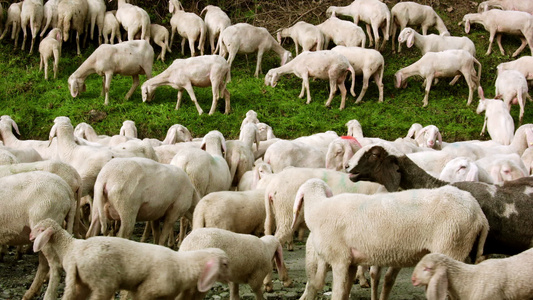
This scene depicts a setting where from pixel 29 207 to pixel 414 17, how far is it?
54.0 feet

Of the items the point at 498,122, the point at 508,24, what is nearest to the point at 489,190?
the point at 498,122

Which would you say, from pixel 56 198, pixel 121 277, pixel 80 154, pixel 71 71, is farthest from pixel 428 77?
pixel 121 277

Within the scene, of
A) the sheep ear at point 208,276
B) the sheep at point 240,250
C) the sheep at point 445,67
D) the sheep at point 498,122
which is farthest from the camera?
the sheep at point 445,67

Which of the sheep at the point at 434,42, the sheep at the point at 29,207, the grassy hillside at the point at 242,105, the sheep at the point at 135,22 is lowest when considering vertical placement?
the grassy hillside at the point at 242,105

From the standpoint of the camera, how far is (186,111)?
680 inches

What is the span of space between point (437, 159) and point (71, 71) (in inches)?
477

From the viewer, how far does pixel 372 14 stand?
20.7 metres

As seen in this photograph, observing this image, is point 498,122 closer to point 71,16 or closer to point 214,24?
point 214,24

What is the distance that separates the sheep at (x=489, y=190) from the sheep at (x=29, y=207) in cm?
323

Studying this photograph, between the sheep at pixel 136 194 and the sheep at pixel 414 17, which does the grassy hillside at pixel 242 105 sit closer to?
the sheep at pixel 414 17

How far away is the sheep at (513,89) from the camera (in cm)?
1678

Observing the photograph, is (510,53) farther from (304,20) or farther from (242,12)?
(242,12)

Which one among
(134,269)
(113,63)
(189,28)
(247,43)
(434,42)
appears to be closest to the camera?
(134,269)

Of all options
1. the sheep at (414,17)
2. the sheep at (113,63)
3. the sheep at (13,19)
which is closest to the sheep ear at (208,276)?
the sheep at (113,63)
